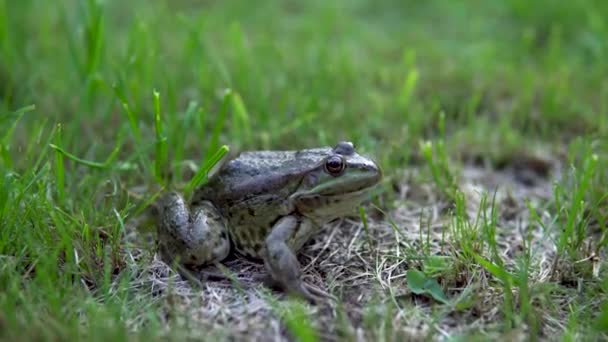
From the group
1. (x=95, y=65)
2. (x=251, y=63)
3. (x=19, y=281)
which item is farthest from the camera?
(x=251, y=63)

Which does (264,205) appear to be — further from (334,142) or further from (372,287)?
(334,142)

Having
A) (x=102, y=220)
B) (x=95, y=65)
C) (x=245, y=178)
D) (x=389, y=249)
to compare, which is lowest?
(x=389, y=249)

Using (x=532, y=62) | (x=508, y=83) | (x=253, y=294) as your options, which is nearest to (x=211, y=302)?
(x=253, y=294)

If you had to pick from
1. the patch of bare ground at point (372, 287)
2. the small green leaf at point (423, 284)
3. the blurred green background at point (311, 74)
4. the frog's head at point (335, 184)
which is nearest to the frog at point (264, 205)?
the frog's head at point (335, 184)

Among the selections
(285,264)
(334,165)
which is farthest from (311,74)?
(285,264)

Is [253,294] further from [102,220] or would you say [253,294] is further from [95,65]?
[95,65]

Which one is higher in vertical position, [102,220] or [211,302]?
[102,220]

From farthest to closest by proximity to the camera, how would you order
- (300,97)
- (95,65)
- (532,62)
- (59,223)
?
(532,62), (300,97), (95,65), (59,223)
